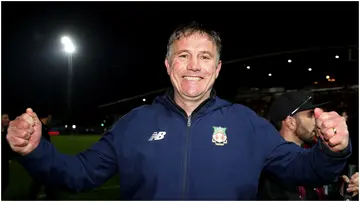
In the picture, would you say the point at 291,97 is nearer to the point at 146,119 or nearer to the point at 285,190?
the point at 285,190

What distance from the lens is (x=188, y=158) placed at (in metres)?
2.25

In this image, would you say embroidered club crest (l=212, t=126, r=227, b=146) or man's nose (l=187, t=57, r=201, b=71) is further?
man's nose (l=187, t=57, r=201, b=71)

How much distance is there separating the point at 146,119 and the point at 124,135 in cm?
19

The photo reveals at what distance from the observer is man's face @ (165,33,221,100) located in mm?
2443

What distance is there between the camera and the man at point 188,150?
7.01ft

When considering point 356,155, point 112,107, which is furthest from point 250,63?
point 356,155

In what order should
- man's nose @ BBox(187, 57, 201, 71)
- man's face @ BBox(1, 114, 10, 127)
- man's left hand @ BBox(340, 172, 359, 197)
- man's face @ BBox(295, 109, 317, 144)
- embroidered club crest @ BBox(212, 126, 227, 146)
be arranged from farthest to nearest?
man's face @ BBox(1, 114, 10, 127), man's face @ BBox(295, 109, 317, 144), man's left hand @ BBox(340, 172, 359, 197), man's nose @ BBox(187, 57, 201, 71), embroidered club crest @ BBox(212, 126, 227, 146)

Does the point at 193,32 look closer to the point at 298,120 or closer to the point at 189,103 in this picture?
the point at 189,103

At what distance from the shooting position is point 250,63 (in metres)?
53.0

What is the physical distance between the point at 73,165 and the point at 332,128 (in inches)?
62.1

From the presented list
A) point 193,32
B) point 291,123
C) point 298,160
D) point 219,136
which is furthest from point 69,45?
point 298,160

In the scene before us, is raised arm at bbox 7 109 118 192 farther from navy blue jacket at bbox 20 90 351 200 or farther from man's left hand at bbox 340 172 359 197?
man's left hand at bbox 340 172 359 197

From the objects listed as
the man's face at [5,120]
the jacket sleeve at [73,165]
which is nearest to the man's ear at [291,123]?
the jacket sleeve at [73,165]

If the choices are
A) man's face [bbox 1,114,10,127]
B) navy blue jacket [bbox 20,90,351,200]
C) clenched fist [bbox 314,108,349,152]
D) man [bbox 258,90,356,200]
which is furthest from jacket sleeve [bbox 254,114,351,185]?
man's face [bbox 1,114,10,127]
